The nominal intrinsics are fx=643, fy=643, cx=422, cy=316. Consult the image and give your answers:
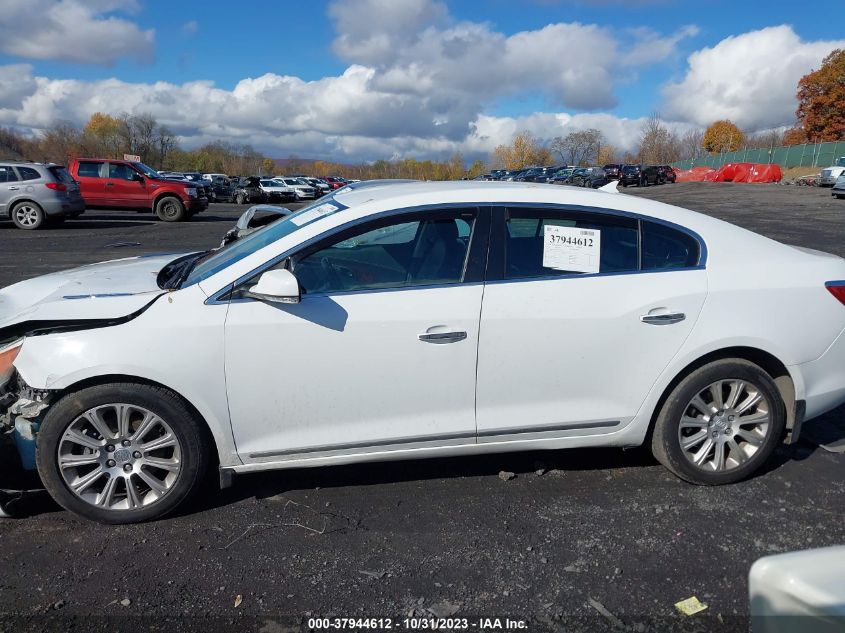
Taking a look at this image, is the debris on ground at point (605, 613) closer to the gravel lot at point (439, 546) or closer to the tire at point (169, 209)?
the gravel lot at point (439, 546)

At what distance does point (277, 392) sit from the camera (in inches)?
122

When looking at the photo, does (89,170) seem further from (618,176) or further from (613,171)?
(613,171)

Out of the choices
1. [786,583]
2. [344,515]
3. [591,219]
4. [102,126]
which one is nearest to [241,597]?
[344,515]

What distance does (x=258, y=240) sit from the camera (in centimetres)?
361

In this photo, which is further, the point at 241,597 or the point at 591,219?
the point at 591,219

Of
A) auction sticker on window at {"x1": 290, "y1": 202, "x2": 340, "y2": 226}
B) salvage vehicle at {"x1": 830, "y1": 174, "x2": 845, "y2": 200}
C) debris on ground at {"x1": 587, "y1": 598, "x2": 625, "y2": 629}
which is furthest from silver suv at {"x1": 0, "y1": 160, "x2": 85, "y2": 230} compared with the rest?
salvage vehicle at {"x1": 830, "y1": 174, "x2": 845, "y2": 200}

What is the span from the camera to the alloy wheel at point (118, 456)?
3043mm

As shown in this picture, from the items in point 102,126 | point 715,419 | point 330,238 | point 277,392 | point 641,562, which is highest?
point 102,126

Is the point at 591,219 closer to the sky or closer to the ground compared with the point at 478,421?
closer to the sky

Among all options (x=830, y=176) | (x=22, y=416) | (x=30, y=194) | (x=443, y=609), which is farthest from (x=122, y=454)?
(x=830, y=176)

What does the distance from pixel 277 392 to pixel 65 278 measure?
172 cm

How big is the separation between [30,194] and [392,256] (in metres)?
16.7

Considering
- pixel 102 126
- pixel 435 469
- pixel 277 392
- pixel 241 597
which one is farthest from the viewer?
pixel 102 126

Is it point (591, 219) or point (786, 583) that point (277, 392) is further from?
point (786, 583)
